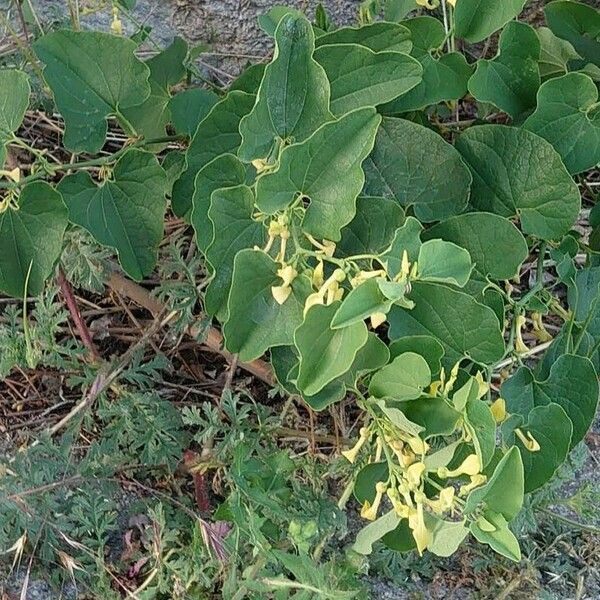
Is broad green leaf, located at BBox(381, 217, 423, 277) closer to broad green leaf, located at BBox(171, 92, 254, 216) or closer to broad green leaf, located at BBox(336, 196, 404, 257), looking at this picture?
broad green leaf, located at BBox(336, 196, 404, 257)

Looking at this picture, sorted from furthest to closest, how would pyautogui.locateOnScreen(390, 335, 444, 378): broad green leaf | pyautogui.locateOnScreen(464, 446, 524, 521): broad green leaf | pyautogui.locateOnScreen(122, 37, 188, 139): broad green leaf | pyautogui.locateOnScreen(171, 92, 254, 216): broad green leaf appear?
pyautogui.locateOnScreen(122, 37, 188, 139): broad green leaf, pyautogui.locateOnScreen(171, 92, 254, 216): broad green leaf, pyautogui.locateOnScreen(390, 335, 444, 378): broad green leaf, pyautogui.locateOnScreen(464, 446, 524, 521): broad green leaf

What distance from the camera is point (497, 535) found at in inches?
26.6

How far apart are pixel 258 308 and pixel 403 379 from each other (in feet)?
0.49

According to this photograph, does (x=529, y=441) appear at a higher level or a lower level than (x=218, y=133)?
lower

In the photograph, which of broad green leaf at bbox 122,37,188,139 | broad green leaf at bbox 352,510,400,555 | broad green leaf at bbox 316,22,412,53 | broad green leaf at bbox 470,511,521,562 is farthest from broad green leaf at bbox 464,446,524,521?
Answer: broad green leaf at bbox 122,37,188,139

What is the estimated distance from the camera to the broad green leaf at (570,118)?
87cm

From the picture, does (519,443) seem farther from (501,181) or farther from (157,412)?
(157,412)

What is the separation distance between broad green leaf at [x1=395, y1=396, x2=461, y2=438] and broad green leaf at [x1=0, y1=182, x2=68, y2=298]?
1.30 ft

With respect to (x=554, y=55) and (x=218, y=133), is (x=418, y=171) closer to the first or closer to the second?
(x=218, y=133)

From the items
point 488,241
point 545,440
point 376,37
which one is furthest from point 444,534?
point 376,37

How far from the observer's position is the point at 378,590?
1152 millimetres


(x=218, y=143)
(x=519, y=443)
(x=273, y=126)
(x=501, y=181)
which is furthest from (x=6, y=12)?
(x=519, y=443)

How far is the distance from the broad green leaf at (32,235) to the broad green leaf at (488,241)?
39 centimetres

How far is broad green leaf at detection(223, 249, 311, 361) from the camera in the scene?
73 cm
